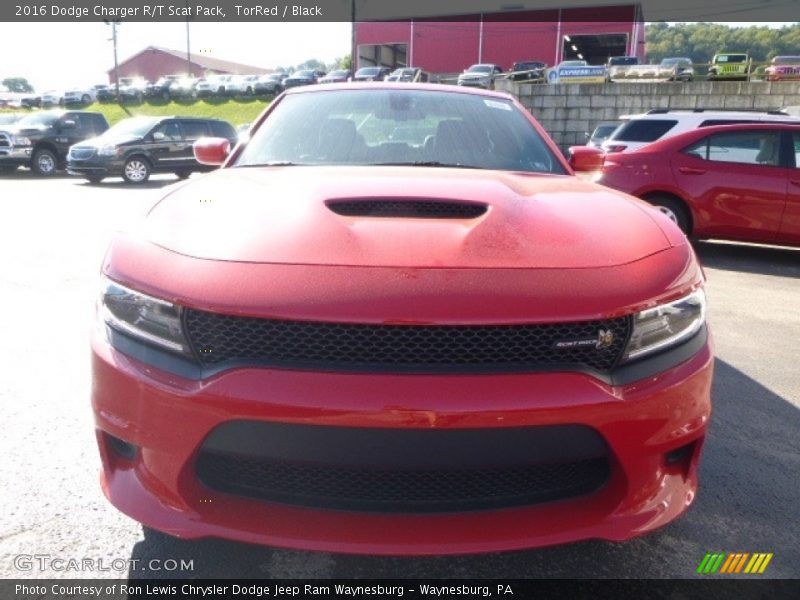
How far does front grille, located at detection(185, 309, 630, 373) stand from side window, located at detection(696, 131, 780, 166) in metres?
6.58

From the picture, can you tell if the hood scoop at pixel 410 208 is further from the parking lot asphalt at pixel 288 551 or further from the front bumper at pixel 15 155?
the front bumper at pixel 15 155

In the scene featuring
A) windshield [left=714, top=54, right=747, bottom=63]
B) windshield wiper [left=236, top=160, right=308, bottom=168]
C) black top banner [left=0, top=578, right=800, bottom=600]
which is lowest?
black top banner [left=0, top=578, right=800, bottom=600]

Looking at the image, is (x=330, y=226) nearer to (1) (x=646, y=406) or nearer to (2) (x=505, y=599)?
(1) (x=646, y=406)

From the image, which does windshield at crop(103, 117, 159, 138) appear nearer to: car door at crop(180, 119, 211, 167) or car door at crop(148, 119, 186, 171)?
car door at crop(148, 119, 186, 171)

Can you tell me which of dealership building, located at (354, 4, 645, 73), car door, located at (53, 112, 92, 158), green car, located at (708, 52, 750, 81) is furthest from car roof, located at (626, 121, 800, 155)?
dealership building, located at (354, 4, 645, 73)

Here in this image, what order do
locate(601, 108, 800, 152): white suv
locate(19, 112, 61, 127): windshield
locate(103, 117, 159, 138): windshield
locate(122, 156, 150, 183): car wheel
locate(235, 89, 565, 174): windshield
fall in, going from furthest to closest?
locate(19, 112, 61, 127): windshield → locate(103, 117, 159, 138): windshield → locate(122, 156, 150, 183): car wheel → locate(601, 108, 800, 152): white suv → locate(235, 89, 565, 174): windshield

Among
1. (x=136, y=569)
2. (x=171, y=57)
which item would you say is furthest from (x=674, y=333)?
(x=171, y=57)

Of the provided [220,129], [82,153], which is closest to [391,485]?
[82,153]

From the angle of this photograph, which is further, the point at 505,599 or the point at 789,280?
the point at 789,280

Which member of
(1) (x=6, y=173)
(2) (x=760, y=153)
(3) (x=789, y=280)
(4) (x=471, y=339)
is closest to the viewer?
(4) (x=471, y=339)

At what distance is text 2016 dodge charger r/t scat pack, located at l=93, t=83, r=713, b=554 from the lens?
5.04 ft

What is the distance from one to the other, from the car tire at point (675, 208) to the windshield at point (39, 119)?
15.5 m

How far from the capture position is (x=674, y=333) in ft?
5.77

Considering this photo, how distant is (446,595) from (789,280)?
5904 mm
